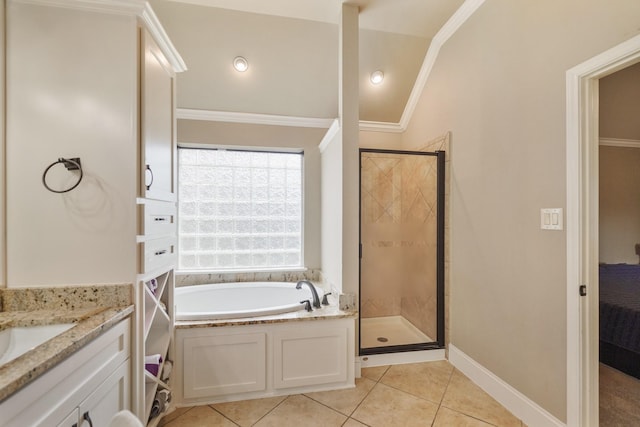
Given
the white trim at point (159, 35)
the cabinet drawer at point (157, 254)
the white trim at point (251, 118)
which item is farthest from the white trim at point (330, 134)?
the cabinet drawer at point (157, 254)

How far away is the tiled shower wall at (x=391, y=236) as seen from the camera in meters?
3.01

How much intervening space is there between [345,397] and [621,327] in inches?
82.7

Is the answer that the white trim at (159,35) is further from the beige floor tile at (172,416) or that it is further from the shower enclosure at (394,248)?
the beige floor tile at (172,416)

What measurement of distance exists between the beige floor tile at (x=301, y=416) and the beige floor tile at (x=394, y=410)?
149 millimetres

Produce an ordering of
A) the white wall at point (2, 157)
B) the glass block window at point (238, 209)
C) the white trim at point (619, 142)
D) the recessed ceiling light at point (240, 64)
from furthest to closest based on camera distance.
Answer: the white trim at point (619, 142), the glass block window at point (238, 209), the recessed ceiling light at point (240, 64), the white wall at point (2, 157)

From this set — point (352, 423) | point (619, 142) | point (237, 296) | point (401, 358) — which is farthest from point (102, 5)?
point (619, 142)

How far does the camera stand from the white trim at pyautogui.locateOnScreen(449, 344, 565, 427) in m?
1.61

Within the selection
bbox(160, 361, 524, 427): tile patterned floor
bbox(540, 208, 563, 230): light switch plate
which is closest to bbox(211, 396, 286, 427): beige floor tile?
bbox(160, 361, 524, 427): tile patterned floor

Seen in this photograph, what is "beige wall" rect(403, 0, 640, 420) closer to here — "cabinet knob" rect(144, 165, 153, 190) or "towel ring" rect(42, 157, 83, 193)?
"cabinet knob" rect(144, 165, 153, 190)

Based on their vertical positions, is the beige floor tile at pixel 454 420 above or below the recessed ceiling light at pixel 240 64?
below

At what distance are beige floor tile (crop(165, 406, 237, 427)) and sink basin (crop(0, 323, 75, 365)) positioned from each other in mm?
989

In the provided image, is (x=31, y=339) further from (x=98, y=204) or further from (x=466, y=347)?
(x=466, y=347)

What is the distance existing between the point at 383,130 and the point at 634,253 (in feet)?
10.9

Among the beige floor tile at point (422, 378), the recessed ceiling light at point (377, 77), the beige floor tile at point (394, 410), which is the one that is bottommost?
the beige floor tile at point (422, 378)
